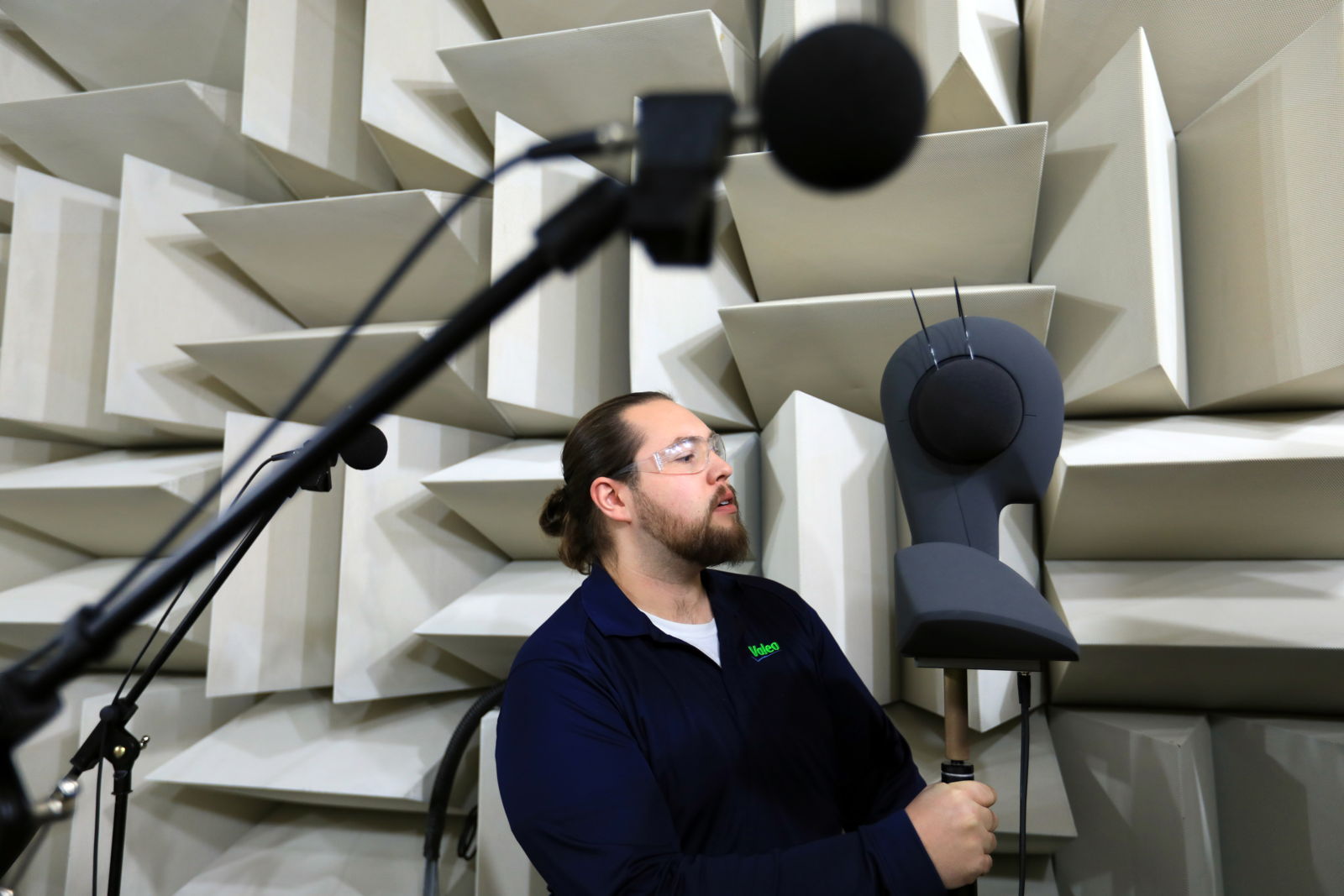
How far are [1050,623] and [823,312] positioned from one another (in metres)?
0.87

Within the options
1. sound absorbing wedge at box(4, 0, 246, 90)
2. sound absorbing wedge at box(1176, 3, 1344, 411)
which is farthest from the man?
sound absorbing wedge at box(4, 0, 246, 90)

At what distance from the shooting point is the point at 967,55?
153cm

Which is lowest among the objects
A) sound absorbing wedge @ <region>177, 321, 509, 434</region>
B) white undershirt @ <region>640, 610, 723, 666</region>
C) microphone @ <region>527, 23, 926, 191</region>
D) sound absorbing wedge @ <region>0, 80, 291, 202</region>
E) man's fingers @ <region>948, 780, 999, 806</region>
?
man's fingers @ <region>948, 780, 999, 806</region>

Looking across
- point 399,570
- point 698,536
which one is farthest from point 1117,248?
point 399,570

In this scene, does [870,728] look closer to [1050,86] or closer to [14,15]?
[1050,86]

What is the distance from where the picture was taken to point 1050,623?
84cm

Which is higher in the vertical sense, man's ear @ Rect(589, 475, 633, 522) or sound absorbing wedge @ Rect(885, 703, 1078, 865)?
man's ear @ Rect(589, 475, 633, 522)

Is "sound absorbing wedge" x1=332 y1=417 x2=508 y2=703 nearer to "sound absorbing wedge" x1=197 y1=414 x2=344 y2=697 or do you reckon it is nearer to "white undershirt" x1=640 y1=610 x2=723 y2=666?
"sound absorbing wedge" x1=197 y1=414 x2=344 y2=697

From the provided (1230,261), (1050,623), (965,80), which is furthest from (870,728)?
(965,80)

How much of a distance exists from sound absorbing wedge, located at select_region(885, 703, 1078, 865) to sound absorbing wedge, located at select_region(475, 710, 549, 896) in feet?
2.57

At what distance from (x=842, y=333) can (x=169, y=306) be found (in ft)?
5.79

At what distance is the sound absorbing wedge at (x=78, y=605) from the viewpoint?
82.3 inches

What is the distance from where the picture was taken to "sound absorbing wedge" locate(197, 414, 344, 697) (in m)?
1.87

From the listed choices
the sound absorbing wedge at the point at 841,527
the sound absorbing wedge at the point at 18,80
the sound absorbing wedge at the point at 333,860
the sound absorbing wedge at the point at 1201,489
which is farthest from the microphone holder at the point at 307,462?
the sound absorbing wedge at the point at 18,80
